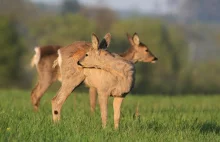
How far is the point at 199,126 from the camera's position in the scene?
32.1 feet

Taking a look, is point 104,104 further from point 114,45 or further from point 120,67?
point 114,45

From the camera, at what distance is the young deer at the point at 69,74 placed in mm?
10023

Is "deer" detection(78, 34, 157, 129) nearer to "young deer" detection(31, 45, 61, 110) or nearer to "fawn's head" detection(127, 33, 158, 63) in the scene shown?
"young deer" detection(31, 45, 61, 110)

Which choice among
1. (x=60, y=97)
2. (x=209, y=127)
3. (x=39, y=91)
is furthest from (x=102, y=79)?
(x=39, y=91)

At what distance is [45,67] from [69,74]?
4.03m

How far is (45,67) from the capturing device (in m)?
14.1

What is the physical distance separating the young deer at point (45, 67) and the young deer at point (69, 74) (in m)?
3.53

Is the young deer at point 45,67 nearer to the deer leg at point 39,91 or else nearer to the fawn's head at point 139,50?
the deer leg at point 39,91

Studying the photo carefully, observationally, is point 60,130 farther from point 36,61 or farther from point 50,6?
point 50,6

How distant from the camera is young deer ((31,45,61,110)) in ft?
46.0

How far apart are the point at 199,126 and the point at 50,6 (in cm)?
17048

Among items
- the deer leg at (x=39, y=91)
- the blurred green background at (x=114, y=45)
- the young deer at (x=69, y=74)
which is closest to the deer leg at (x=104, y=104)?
the young deer at (x=69, y=74)

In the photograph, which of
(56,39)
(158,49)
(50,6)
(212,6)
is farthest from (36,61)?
(212,6)

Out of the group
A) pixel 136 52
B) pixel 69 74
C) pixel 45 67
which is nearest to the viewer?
pixel 69 74
